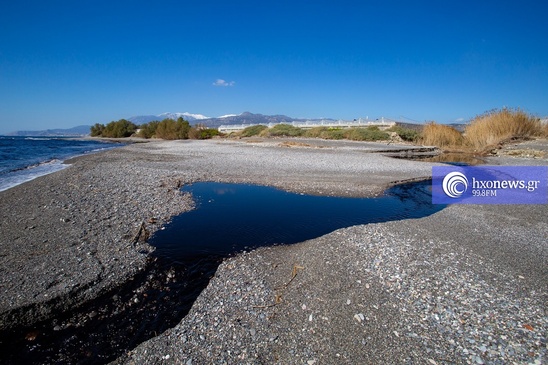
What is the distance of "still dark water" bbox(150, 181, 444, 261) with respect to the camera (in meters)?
6.46

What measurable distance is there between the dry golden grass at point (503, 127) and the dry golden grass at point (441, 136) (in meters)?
2.78

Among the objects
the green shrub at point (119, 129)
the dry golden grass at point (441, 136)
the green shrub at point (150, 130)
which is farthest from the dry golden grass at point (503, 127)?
the green shrub at point (119, 129)

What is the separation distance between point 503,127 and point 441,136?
658 centimetres

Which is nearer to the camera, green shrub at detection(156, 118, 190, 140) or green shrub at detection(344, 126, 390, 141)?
green shrub at detection(344, 126, 390, 141)

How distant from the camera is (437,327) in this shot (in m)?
3.58

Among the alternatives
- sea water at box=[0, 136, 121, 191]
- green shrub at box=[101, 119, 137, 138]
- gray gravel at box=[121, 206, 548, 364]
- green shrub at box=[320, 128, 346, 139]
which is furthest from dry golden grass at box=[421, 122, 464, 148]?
green shrub at box=[101, 119, 137, 138]

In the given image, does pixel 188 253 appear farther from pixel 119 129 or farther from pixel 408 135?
pixel 119 129

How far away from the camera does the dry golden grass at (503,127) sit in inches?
970

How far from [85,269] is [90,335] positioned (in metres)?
1.71

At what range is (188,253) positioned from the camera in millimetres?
5930

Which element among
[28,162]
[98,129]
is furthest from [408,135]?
Answer: [98,129]

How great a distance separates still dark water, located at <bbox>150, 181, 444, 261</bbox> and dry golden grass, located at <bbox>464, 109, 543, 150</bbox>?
1925 cm

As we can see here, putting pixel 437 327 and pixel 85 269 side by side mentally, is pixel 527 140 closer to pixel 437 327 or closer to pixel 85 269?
pixel 437 327

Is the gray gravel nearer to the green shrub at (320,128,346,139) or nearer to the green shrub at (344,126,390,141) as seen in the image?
the green shrub at (344,126,390,141)
